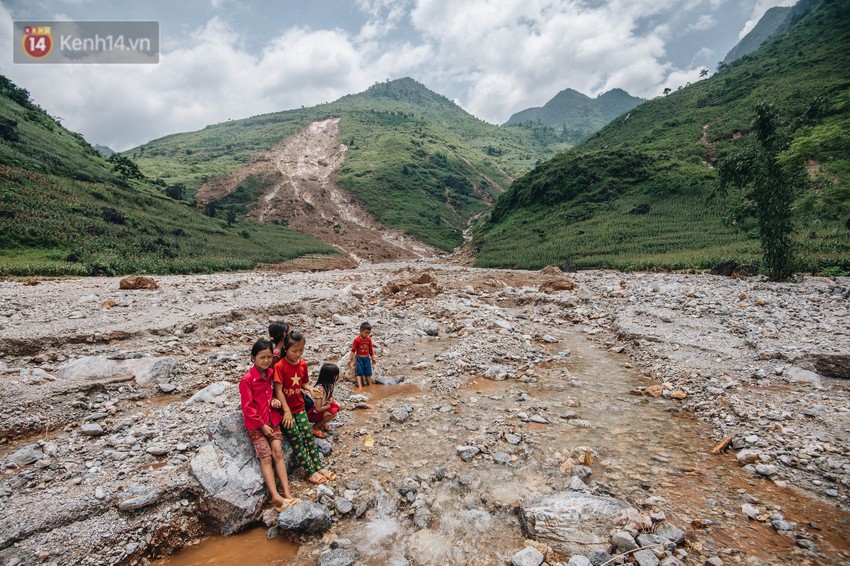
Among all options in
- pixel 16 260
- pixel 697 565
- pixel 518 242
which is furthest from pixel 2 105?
pixel 697 565

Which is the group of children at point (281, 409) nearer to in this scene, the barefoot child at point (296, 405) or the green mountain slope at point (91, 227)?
the barefoot child at point (296, 405)

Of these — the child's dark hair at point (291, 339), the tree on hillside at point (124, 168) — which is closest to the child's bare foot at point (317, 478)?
the child's dark hair at point (291, 339)

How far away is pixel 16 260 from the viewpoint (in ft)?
74.9

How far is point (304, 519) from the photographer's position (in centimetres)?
421

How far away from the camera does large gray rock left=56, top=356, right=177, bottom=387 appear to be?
277 inches

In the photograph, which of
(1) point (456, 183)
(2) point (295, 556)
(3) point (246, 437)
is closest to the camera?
(2) point (295, 556)

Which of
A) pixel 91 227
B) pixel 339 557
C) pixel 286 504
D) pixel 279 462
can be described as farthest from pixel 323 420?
pixel 91 227

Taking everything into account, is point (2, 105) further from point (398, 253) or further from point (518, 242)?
point (518, 242)

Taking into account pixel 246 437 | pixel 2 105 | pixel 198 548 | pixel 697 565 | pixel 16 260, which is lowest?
pixel 198 548

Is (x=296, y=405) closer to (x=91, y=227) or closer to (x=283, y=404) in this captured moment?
(x=283, y=404)

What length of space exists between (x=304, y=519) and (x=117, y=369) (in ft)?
18.9

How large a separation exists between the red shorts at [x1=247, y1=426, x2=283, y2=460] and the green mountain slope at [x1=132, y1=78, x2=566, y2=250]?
59066mm

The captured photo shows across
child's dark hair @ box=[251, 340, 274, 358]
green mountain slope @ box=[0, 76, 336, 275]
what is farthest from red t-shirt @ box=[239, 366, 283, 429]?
green mountain slope @ box=[0, 76, 336, 275]

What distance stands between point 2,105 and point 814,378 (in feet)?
285
